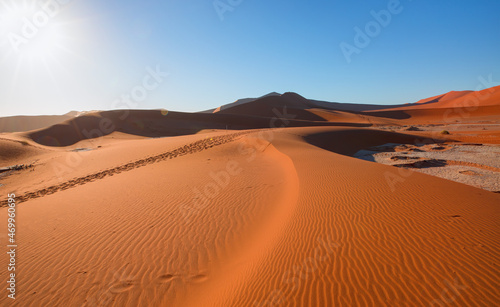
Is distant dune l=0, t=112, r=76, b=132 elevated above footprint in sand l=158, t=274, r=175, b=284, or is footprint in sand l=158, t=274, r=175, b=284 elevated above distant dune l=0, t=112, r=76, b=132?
distant dune l=0, t=112, r=76, b=132

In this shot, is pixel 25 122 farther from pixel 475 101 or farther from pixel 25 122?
pixel 475 101

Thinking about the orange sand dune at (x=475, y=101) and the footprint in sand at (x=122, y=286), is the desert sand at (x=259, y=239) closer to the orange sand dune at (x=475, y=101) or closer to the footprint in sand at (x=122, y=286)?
→ the footprint in sand at (x=122, y=286)

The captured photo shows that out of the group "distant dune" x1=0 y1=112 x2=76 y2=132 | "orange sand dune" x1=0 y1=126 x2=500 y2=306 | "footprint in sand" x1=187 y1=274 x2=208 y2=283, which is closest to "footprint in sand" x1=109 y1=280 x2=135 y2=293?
"orange sand dune" x1=0 y1=126 x2=500 y2=306

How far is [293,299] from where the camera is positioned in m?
2.76

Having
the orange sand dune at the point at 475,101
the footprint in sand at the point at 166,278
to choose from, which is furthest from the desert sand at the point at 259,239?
the orange sand dune at the point at 475,101

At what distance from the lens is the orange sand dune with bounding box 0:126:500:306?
2.90 m

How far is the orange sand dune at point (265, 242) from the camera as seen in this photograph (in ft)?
9.52

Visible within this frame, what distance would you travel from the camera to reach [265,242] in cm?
443

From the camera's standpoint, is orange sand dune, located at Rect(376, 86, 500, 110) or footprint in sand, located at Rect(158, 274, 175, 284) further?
orange sand dune, located at Rect(376, 86, 500, 110)

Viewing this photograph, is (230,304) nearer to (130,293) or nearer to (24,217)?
(130,293)

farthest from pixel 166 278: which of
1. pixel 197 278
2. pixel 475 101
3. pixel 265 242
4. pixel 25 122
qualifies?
pixel 475 101

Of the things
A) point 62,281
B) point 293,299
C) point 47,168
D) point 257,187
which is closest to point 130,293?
point 62,281

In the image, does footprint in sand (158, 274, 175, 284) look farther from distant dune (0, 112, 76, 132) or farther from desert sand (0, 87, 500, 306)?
distant dune (0, 112, 76, 132)

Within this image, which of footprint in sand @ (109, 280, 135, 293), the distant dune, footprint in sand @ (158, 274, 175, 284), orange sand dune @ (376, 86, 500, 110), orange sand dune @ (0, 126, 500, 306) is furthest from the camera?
the distant dune
